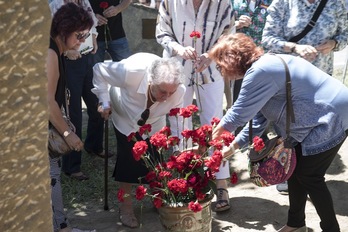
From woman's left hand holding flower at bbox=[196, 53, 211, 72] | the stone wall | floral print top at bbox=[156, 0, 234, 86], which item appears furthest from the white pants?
the stone wall

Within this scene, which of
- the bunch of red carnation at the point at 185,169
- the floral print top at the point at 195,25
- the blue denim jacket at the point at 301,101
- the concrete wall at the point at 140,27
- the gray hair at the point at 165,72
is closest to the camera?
the blue denim jacket at the point at 301,101

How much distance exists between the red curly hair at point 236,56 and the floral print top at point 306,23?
1.10 metres

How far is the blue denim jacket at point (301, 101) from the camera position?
375 centimetres

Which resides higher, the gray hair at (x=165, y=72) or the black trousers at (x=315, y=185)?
the gray hair at (x=165, y=72)

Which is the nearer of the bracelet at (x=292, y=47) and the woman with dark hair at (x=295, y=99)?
the woman with dark hair at (x=295, y=99)

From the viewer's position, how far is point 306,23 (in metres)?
4.88

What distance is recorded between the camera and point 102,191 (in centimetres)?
565

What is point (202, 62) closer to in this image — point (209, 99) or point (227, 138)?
point (209, 99)

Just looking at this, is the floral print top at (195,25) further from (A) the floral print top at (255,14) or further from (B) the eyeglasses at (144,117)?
(A) the floral print top at (255,14)

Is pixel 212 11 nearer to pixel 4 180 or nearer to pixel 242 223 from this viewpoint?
pixel 242 223

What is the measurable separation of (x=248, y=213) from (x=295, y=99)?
1520mm

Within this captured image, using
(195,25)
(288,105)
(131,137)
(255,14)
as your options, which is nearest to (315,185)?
(288,105)

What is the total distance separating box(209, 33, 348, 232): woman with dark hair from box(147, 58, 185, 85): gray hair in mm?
370

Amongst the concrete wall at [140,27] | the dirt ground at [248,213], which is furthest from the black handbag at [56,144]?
the concrete wall at [140,27]
